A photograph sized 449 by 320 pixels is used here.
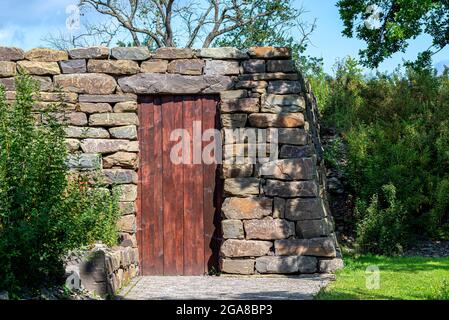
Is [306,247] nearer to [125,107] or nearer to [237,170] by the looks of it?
[237,170]

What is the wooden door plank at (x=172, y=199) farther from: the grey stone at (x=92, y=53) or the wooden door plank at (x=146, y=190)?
the grey stone at (x=92, y=53)

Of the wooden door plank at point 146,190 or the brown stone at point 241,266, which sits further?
the wooden door plank at point 146,190

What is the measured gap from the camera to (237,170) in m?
9.34

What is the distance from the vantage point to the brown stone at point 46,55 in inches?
379

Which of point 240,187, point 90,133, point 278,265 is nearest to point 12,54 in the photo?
point 90,133

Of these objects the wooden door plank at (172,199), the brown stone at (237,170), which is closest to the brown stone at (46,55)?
the wooden door plank at (172,199)

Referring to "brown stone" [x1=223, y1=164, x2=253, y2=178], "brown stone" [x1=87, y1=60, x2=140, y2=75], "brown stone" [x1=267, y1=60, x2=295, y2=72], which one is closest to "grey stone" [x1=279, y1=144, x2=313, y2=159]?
"brown stone" [x1=223, y1=164, x2=253, y2=178]

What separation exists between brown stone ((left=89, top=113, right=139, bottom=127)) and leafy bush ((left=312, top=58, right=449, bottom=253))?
4.37 m

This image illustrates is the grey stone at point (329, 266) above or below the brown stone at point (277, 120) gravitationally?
below

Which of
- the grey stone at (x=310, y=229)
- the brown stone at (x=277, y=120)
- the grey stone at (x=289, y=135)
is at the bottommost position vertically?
the grey stone at (x=310, y=229)

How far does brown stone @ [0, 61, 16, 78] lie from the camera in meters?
9.66

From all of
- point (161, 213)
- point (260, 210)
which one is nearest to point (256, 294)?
point (260, 210)

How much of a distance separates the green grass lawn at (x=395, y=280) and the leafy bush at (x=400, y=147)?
1108 millimetres

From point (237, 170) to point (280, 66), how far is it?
60.9 inches
